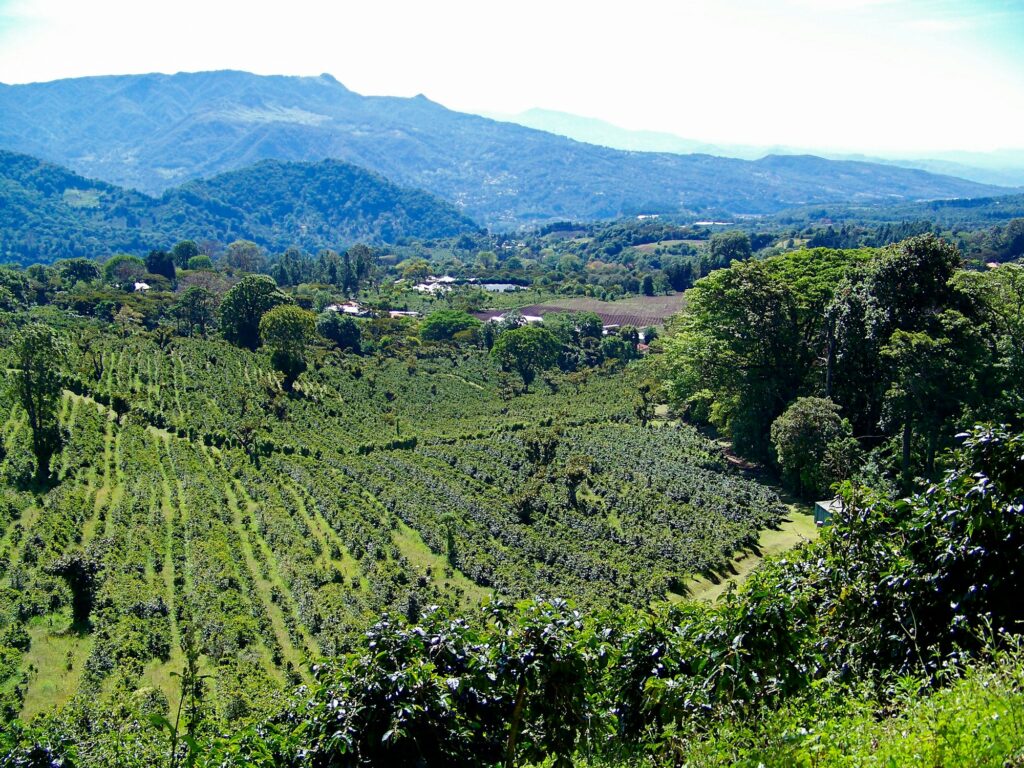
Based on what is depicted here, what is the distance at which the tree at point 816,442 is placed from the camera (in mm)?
23938

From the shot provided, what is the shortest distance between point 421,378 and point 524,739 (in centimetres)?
4279

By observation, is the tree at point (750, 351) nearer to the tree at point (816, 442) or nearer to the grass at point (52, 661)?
the tree at point (816, 442)

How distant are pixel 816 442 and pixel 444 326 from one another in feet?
145

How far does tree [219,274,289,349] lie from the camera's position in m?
51.7

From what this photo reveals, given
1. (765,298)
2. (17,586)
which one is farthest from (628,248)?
(17,586)

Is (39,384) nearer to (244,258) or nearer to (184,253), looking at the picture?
(184,253)

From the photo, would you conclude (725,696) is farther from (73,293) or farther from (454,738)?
(73,293)

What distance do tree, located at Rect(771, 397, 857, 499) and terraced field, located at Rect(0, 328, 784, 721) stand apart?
1975 mm

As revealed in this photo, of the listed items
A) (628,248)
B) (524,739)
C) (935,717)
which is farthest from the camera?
(628,248)

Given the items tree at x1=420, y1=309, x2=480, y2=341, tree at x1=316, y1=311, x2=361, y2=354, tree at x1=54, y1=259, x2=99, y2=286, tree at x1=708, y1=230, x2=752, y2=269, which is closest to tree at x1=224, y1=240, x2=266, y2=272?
tree at x1=54, y1=259, x2=99, y2=286

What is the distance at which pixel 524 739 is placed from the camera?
711 centimetres

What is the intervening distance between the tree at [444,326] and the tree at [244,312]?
15612 mm

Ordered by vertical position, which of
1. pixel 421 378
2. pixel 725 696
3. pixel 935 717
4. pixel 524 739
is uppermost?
pixel 935 717

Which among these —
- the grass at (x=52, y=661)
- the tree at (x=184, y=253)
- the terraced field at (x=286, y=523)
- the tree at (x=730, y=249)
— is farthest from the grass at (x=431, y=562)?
the tree at (x=730, y=249)
